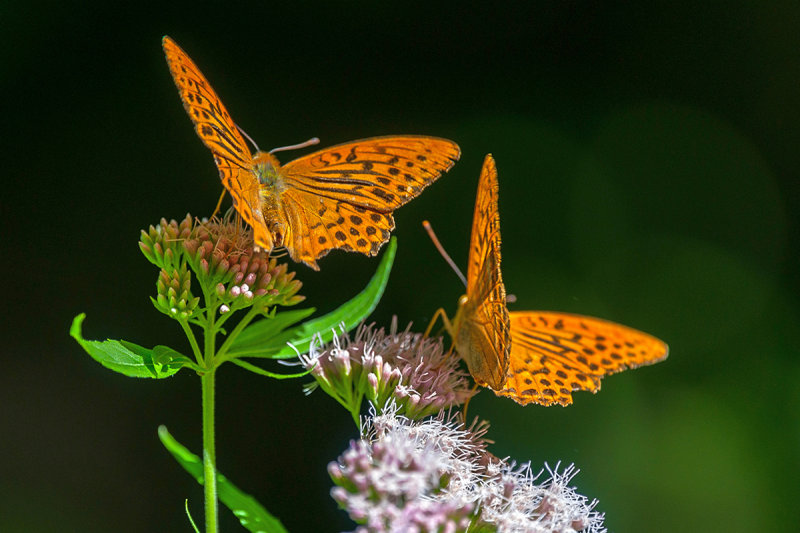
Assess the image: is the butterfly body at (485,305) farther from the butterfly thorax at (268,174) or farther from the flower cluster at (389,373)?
the butterfly thorax at (268,174)

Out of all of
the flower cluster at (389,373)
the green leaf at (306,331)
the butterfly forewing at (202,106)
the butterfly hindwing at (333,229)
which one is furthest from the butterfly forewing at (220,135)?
the flower cluster at (389,373)

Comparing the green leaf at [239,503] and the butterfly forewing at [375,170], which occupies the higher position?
the butterfly forewing at [375,170]

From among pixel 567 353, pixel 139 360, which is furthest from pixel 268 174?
pixel 567 353

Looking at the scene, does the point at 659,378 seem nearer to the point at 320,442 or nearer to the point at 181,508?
the point at 320,442

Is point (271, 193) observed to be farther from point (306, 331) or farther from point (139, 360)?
point (139, 360)

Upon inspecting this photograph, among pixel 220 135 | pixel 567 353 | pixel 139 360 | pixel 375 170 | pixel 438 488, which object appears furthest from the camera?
pixel 567 353

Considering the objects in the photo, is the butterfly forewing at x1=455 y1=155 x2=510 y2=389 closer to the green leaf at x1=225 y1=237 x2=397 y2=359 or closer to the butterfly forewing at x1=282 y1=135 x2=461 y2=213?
the butterfly forewing at x1=282 y1=135 x2=461 y2=213

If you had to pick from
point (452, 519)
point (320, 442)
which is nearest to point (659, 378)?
point (320, 442)
